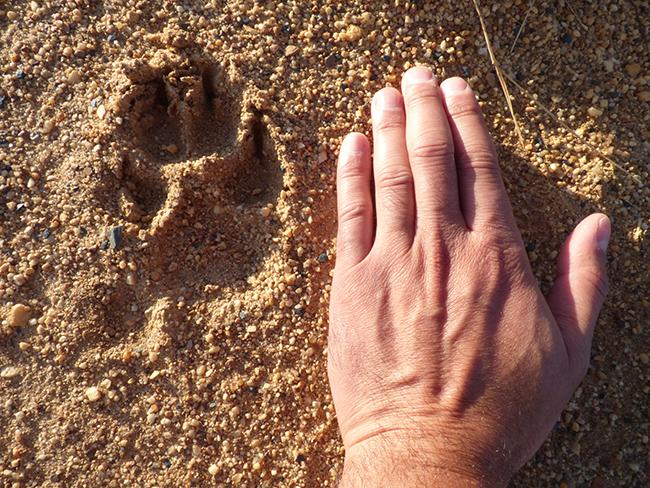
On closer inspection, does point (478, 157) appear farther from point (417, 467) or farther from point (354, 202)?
point (417, 467)

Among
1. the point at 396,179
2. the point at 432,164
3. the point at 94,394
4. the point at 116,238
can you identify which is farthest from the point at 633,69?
the point at 94,394

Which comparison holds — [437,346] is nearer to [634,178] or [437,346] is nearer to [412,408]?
[412,408]

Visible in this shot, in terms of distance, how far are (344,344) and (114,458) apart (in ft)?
2.51

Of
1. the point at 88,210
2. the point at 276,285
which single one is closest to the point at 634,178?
the point at 276,285

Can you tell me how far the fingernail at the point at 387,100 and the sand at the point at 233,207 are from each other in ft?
0.26

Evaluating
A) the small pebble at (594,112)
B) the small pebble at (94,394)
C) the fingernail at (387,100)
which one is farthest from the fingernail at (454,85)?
the small pebble at (94,394)

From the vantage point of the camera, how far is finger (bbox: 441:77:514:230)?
190 centimetres

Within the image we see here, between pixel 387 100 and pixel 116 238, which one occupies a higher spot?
pixel 387 100

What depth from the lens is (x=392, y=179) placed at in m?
1.91

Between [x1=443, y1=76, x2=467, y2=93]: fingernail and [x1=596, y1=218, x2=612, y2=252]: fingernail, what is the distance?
58 cm

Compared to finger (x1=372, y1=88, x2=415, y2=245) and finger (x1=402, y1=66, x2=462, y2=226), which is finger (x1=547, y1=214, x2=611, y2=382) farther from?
finger (x1=372, y1=88, x2=415, y2=245)

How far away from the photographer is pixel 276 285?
1.99 metres

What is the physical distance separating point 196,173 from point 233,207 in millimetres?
154

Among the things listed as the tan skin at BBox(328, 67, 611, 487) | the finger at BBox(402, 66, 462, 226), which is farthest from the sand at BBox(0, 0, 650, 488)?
the finger at BBox(402, 66, 462, 226)
